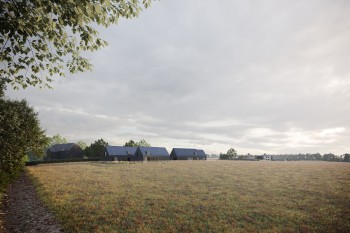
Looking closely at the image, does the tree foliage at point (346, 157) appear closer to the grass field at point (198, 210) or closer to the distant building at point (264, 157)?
the distant building at point (264, 157)

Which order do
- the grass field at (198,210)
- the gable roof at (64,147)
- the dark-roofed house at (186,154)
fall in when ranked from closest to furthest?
the grass field at (198,210) → the gable roof at (64,147) → the dark-roofed house at (186,154)

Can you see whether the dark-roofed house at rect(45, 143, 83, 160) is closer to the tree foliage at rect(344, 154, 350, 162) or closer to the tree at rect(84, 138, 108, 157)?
the tree at rect(84, 138, 108, 157)

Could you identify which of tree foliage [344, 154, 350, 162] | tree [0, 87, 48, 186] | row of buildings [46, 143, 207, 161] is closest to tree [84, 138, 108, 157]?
row of buildings [46, 143, 207, 161]

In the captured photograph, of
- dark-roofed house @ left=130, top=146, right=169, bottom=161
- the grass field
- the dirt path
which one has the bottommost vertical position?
the dirt path

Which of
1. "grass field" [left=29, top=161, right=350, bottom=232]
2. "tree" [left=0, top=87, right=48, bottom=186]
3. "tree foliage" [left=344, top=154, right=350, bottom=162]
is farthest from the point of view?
"tree foliage" [left=344, top=154, right=350, bottom=162]

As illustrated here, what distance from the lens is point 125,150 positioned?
98375mm

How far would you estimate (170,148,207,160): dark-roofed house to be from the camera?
Answer: 4363 inches

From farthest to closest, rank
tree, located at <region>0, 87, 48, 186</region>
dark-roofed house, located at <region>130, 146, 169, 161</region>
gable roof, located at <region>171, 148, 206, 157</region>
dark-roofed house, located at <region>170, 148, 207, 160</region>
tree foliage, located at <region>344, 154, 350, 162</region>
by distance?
tree foliage, located at <region>344, 154, 350, 162</region> < gable roof, located at <region>171, 148, 206, 157</region> < dark-roofed house, located at <region>170, 148, 207, 160</region> < dark-roofed house, located at <region>130, 146, 169, 161</region> < tree, located at <region>0, 87, 48, 186</region>

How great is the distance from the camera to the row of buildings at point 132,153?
94.3m

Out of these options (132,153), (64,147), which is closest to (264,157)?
(132,153)

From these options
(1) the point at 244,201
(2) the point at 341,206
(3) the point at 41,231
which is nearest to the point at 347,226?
(2) the point at 341,206

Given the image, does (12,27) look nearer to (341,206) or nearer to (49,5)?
(49,5)

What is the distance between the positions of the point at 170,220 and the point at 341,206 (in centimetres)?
1341

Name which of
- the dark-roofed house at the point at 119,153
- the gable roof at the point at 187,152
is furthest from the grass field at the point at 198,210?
the gable roof at the point at 187,152
